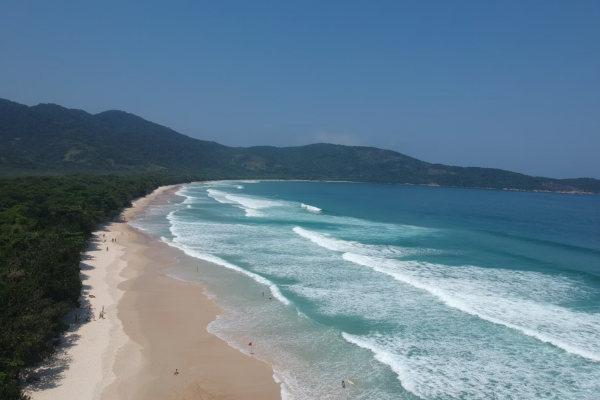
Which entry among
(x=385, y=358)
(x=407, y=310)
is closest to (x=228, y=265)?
(x=407, y=310)

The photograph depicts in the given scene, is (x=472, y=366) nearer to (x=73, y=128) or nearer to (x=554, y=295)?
(x=554, y=295)

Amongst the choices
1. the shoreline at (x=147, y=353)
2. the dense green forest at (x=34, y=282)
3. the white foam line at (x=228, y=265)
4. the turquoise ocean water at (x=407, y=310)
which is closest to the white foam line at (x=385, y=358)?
the turquoise ocean water at (x=407, y=310)

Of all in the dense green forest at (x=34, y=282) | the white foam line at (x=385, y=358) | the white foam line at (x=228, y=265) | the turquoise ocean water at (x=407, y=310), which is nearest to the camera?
the dense green forest at (x=34, y=282)

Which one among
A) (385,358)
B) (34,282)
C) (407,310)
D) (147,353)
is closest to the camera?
(34,282)

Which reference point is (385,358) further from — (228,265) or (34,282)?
(228,265)

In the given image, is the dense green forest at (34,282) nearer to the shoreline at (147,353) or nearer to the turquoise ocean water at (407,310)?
the shoreline at (147,353)

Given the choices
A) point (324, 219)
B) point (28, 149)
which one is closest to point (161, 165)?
point (28, 149)
